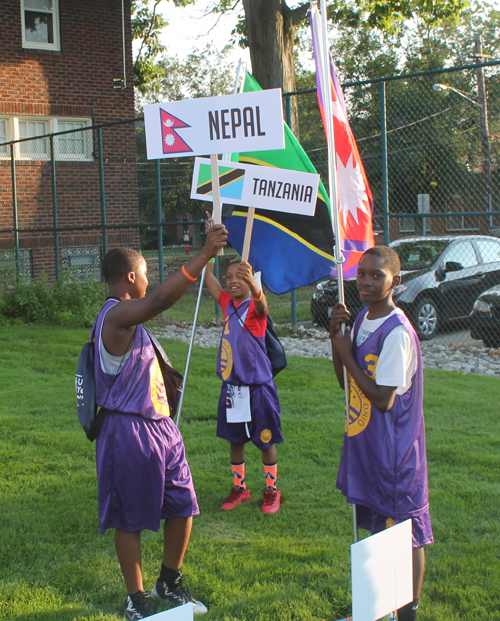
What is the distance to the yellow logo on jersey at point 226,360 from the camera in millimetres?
4207

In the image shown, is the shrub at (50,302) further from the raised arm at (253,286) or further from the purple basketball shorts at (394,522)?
the purple basketball shorts at (394,522)

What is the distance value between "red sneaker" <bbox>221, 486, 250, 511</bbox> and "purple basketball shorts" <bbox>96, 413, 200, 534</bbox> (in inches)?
50.3

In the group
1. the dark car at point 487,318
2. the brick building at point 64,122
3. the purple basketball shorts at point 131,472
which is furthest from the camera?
the brick building at point 64,122

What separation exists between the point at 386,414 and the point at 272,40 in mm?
11428

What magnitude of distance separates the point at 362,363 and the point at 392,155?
377 inches

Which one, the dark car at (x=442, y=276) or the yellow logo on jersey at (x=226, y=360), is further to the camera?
the dark car at (x=442, y=276)

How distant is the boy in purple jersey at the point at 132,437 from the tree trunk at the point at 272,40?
1027cm

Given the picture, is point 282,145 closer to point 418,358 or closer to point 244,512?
point 418,358

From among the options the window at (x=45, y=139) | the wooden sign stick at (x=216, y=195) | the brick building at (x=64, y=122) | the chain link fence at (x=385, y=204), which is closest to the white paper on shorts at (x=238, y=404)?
the wooden sign stick at (x=216, y=195)

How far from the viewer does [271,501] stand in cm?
421

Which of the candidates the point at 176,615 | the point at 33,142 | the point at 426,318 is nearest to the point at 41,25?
the point at 33,142

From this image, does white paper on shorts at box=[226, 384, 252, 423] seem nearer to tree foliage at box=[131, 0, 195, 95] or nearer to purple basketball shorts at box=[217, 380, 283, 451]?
purple basketball shorts at box=[217, 380, 283, 451]

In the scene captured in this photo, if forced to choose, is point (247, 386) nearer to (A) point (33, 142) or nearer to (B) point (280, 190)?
(B) point (280, 190)

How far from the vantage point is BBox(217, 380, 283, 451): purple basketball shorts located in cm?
418
